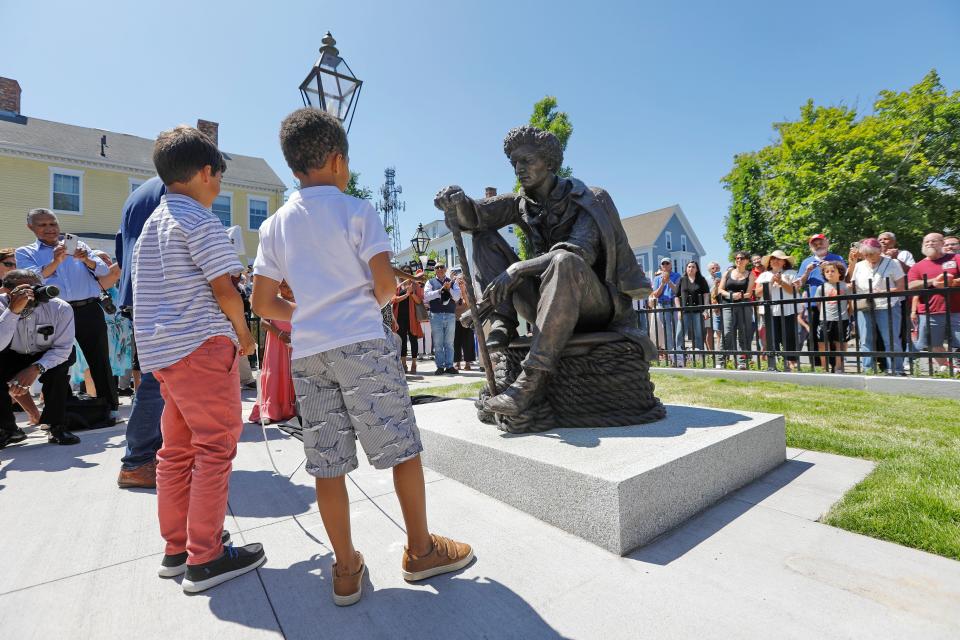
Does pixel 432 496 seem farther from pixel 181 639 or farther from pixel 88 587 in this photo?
pixel 88 587

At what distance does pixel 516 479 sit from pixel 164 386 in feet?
5.20

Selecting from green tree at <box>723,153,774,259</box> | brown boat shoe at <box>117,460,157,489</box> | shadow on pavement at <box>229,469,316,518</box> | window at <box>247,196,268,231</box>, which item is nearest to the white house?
green tree at <box>723,153,774,259</box>

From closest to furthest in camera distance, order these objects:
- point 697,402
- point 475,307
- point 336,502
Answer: point 336,502, point 475,307, point 697,402

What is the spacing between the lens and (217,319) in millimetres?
1724

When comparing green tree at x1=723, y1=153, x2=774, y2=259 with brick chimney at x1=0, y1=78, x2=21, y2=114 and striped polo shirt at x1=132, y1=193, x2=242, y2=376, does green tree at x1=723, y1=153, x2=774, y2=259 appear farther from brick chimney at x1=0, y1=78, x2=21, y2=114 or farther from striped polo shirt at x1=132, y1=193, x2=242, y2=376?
brick chimney at x1=0, y1=78, x2=21, y2=114

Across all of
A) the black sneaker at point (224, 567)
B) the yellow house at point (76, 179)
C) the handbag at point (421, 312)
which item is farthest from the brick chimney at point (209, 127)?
the black sneaker at point (224, 567)

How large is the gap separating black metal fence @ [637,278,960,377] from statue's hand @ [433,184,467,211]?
7.39ft

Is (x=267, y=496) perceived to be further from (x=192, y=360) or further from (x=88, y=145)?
(x=88, y=145)

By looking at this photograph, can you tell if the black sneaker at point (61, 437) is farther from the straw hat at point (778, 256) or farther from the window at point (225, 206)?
the window at point (225, 206)

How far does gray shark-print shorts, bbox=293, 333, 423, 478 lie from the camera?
4.96 ft

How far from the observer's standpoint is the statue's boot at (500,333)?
290cm

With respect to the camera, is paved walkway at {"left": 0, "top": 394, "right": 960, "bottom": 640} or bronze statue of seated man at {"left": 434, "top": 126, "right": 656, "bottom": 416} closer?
paved walkway at {"left": 0, "top": 394, "right": 960, "bottom": 640}

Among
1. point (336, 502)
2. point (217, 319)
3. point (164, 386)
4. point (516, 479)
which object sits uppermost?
point (217, 319)

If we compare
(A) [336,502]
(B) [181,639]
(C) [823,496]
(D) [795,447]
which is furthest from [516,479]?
(D) [795,447]
